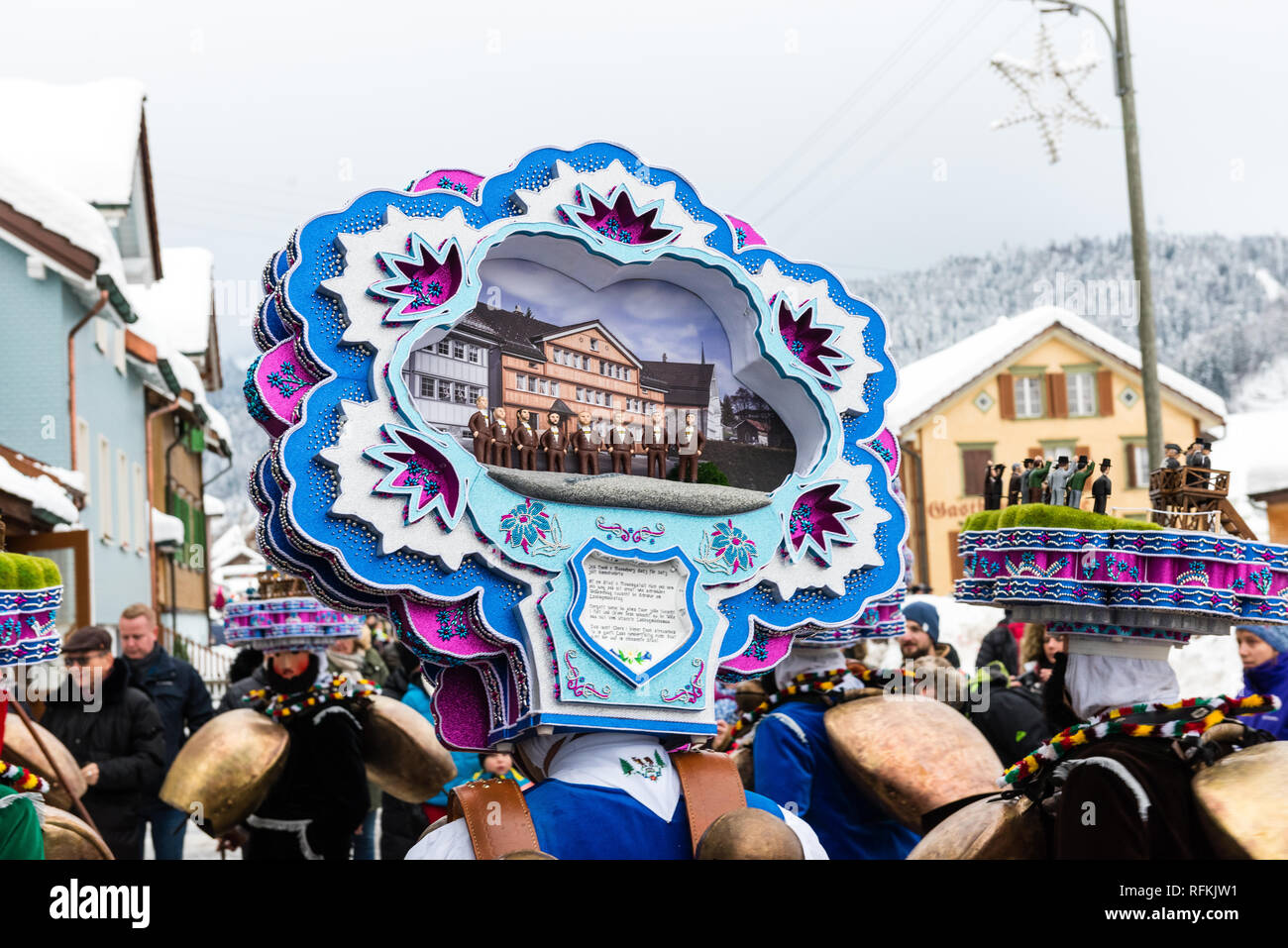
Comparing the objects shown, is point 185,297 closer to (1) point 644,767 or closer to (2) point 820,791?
(2) point 820,791

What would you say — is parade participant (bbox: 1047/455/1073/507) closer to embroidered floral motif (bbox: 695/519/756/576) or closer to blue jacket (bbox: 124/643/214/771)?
embroidered floral motif (bbox: 695/519/756/576)

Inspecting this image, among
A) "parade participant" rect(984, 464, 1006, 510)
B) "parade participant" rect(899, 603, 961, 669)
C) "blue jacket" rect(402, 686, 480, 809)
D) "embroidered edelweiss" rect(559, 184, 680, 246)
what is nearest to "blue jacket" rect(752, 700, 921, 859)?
"parade participant" rect(984, 464, 1006, 510)

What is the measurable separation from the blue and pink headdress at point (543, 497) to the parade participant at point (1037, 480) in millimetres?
334

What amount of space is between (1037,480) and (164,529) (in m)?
20.4

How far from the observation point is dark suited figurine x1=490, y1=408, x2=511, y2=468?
10.8 ft

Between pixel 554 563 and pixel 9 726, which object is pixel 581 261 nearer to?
pixel 554 563

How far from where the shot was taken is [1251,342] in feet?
211

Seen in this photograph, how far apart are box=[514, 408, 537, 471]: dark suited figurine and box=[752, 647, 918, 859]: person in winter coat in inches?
56.5

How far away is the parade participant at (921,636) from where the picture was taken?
7.23 meters

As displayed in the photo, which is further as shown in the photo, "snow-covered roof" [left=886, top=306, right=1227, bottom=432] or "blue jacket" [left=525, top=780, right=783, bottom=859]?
"snow-covered roof" [left=886, top=306, right=1227, bottom=432]

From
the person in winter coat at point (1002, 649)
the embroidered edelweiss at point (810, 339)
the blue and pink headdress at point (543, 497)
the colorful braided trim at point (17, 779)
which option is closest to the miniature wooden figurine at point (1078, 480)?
the blue and pink headdress at point (543, 497)

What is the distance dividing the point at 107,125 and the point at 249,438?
39040 millimetres

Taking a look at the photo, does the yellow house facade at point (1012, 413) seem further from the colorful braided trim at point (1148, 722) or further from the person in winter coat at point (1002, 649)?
the colorful braided trim at point (1148, 722)

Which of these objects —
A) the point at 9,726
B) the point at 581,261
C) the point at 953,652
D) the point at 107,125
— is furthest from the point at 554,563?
the point at 107,125
